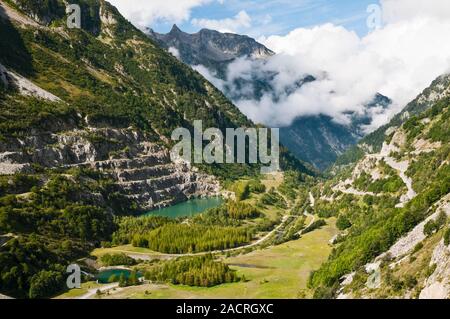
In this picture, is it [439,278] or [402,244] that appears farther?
[402,244]

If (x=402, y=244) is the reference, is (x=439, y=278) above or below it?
above

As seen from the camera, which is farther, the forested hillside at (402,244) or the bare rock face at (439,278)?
the forested hillside at (402,244)

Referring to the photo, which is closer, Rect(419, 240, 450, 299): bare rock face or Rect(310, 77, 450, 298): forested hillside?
Rect(419, 240, 450, 299): bare rock face

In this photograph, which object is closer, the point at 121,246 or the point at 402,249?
the point at 402,249

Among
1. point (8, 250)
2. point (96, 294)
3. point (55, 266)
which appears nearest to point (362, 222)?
point (96, 294)

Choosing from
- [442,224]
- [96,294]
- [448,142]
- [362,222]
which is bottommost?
[96,294]

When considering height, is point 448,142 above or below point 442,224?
above
